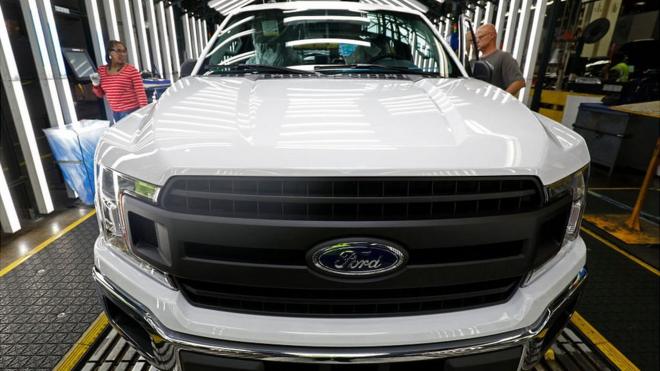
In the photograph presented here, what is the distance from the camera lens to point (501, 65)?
4.33 m

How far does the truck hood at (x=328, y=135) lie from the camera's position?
40.8 inches

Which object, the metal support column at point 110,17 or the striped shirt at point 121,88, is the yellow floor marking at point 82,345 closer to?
the striped shirt at point 121,88

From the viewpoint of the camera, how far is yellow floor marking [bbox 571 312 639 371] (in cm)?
199

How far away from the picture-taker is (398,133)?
3.91 ft

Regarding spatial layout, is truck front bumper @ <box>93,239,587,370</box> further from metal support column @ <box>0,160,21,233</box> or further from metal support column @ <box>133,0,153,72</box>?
metal support column @ <box>133,0,153,72</box>

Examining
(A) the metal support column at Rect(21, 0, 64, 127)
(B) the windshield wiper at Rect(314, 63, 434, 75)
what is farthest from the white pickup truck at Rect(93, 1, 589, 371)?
(A) the metal support column at Rect(21, 0, 64, 127)

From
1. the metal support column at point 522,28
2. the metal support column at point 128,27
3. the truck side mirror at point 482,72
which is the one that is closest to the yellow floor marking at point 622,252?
the truck side mirror at point 482,72

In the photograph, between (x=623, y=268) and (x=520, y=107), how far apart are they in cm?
232

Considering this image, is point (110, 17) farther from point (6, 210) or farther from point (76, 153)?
Result: point (6, 210)

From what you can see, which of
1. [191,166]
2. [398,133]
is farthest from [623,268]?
[191,166]

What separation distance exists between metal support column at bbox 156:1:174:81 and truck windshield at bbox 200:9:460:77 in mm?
7966

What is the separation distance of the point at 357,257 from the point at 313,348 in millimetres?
306

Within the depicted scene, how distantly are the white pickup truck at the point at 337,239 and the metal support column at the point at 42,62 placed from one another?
142 inches

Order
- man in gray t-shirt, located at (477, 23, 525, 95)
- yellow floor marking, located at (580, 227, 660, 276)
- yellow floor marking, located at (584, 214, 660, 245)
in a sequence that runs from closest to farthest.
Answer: yellow floor marking, located at (580, 227, 660, 276) → yellow floor marking, located at (584, 214, 660, 245) → man in gray t-shirt, located at (477, 23, 525, 95)
